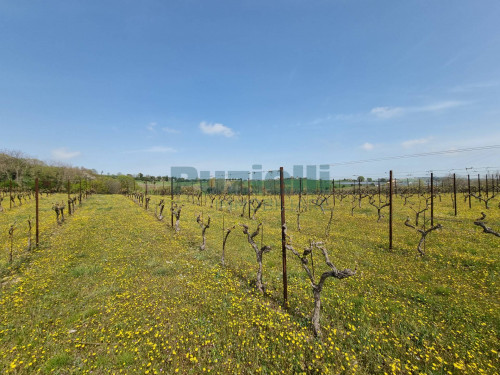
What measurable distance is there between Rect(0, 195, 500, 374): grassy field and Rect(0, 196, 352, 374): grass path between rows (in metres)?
0.03

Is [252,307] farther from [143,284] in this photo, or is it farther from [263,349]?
[143,284]

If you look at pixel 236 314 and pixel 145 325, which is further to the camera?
pixel 236 314

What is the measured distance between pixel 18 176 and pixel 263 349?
83522 millimetres

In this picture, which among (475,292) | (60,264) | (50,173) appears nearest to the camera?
(475,292)

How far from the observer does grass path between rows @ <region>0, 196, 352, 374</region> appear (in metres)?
4.43

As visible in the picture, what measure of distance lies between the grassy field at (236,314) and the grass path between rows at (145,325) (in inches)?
1.2

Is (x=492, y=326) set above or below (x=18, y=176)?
below

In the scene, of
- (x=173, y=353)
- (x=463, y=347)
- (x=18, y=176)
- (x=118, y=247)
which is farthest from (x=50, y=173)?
(x=463, y=347)

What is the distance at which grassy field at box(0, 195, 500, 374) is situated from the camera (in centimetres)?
450

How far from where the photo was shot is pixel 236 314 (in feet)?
19.9

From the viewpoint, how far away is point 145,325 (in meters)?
5.57

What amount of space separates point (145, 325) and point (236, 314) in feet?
8.51

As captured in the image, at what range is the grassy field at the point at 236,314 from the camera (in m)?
4.50

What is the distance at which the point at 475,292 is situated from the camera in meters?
7.33
